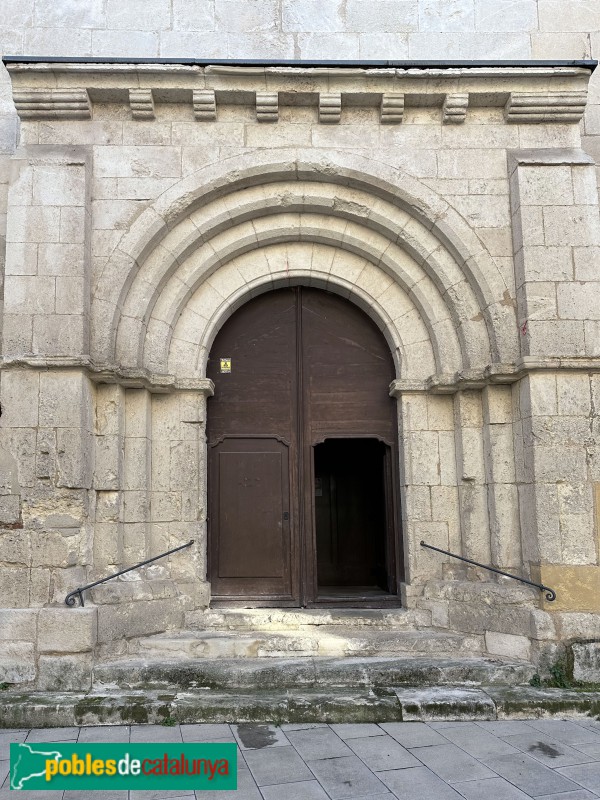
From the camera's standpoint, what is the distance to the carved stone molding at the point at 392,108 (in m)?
5.79

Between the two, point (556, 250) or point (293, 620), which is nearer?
point (556, 250)

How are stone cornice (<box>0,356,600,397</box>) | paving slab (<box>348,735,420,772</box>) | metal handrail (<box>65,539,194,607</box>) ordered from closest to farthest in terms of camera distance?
paving slab (<box>348,735,420,772</box>) < metal handrail (<box>65,539,194,607</box>) < stone cornice (<box>0,356,600,397</box>)

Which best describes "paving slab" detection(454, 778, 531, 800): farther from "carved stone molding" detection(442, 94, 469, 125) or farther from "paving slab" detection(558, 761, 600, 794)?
"carved stone molding" detection(442, 94, 469, 125)

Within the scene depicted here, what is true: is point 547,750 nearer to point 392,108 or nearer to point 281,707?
point 281,707

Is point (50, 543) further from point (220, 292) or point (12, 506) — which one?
point (220, 292)

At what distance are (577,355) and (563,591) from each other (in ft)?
6.28

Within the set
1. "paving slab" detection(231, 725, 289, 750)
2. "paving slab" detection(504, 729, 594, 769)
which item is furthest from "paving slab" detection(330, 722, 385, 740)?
"paving slab" detection(504, 729, 594, 769)

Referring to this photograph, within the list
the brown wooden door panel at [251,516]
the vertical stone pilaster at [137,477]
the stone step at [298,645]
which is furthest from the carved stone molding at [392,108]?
the stone step at [298,645]

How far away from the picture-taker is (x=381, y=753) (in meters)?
3.91

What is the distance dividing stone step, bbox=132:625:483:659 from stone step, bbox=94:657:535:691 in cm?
22

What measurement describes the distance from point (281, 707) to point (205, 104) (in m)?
4.98

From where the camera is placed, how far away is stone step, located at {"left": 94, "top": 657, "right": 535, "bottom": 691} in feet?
16.0

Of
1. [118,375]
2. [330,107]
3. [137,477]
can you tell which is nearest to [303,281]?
[330,107]

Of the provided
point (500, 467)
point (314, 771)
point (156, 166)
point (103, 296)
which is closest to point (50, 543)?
point (103, 296)
